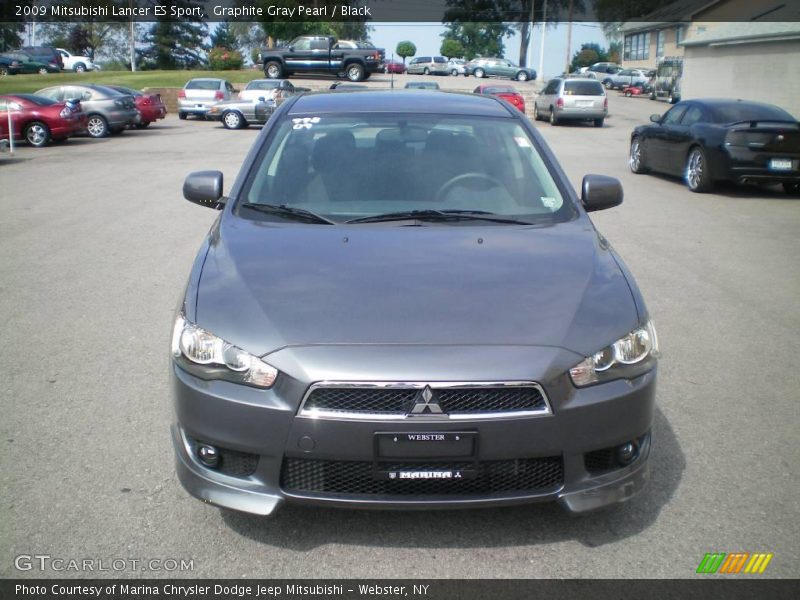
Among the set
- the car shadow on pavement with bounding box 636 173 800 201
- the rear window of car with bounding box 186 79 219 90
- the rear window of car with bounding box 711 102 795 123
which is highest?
the rear window of car with bounding box 186 79 219 90

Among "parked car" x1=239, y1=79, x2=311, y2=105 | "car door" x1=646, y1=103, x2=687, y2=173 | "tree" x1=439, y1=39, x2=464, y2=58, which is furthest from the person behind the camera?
"tree" x1=439, y1=39, x2=464, y2=58

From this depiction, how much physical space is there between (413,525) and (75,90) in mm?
26152

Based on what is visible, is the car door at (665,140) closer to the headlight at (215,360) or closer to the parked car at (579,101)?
the headlight at (215,360)

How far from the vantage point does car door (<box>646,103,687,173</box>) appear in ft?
50.9

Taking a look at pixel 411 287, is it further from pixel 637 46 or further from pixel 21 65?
pixel 637 46

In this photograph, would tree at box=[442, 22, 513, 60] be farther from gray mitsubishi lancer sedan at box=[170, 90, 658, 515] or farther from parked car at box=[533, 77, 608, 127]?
gray mitsubishi lancer sedan at box=[170, 90, 658, 515]

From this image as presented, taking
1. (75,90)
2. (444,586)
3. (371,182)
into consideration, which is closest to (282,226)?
(371,182)

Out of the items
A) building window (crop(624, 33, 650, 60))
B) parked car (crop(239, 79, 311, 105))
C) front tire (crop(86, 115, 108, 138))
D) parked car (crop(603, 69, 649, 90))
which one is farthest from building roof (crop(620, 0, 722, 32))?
front tire (crop(86, 115, 108, 138))

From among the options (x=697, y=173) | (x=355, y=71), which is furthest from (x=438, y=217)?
(x=355, y=71)

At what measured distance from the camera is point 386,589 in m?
3.01

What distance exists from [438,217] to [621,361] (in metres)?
1.39

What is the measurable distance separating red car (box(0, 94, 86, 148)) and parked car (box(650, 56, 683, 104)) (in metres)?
33.6

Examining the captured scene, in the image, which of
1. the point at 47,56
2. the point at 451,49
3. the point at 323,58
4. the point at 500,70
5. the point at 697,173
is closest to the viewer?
the point at 697,173

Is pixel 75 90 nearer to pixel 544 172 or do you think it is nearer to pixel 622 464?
pixel 544 172
